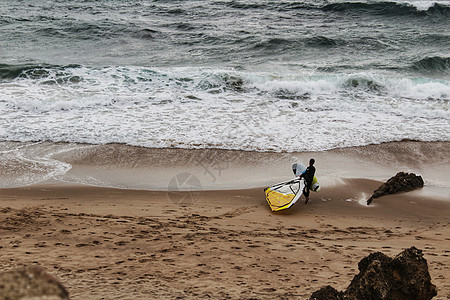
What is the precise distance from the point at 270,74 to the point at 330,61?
164 inches

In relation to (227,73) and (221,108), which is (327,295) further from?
(227,73)

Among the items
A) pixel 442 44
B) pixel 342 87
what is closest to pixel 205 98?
pixel 342 87

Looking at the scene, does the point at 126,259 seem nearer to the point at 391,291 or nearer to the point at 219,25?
the point at 391,291

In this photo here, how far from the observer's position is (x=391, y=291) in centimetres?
374

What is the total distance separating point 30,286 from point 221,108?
11.8 m

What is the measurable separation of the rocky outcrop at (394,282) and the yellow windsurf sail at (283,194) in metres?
3.67

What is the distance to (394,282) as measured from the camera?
377 cm

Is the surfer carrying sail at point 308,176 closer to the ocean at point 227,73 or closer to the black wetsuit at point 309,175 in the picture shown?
the black wetsuit at point 309,175

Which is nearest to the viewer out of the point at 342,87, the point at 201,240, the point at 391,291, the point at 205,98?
the point at 391,291

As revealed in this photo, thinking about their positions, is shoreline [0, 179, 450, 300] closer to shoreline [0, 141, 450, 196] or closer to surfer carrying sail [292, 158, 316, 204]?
surfer carrying sail [292, 158, 316, 204]

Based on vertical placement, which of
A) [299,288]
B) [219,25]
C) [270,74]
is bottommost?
[299,288]

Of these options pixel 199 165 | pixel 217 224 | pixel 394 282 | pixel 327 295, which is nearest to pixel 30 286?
pixel 327 295

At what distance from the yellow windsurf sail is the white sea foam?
2413mm

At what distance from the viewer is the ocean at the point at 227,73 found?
11430 millimetres
